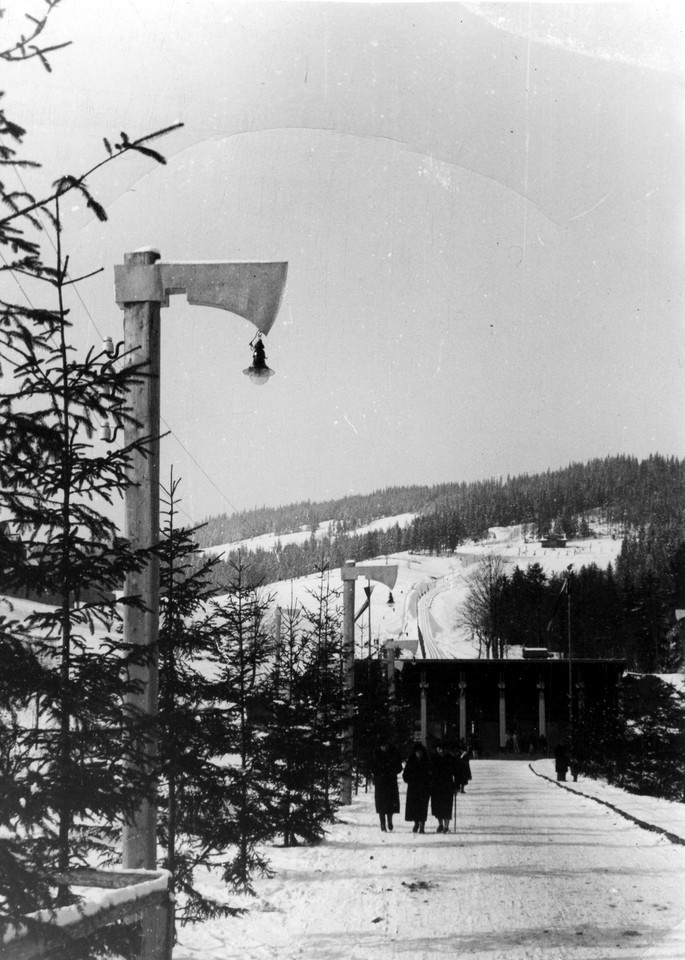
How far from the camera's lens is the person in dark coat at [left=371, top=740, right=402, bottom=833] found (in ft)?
51.4

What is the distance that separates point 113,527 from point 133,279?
1722 millimetres

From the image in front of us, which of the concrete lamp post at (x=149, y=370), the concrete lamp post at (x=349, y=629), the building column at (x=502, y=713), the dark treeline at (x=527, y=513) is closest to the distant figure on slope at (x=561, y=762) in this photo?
the concrete lamp post at (x=349, y=629)

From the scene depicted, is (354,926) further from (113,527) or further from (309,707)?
(309,707)

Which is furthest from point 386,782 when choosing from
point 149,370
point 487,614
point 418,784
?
point 487,614

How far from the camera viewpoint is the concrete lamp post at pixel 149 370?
6293 millimetres

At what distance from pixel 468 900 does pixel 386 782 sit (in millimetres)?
6415

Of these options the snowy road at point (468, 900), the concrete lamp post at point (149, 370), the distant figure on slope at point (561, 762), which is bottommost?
the distant figure on slope at point (561, 762)

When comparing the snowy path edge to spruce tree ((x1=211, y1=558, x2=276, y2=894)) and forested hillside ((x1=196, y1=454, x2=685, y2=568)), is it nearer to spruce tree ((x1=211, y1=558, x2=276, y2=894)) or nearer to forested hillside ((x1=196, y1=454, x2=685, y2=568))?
spruce tree ((x1=211, y1=558, x2=276, y2=894))

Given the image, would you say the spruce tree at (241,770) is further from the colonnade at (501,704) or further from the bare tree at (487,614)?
the bare tree at (487,614)

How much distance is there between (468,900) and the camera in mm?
9508

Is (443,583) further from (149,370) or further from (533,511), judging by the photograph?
(149,370)

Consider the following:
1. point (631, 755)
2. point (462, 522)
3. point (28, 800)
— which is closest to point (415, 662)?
point (631, 755)

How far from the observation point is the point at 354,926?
845 cm

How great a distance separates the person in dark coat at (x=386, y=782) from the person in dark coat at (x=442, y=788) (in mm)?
542
